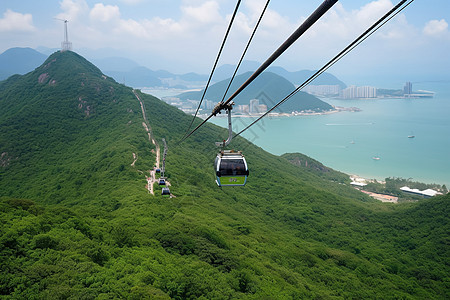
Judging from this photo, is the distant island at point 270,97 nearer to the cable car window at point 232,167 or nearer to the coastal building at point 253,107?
the coastal building at point 253,107

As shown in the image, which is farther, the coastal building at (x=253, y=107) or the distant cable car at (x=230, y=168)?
the coastal building at (x=253, y=107)

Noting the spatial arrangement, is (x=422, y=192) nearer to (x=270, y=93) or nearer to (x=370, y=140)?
(x=370, y=140)

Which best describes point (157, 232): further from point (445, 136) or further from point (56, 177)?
point (445, 136)

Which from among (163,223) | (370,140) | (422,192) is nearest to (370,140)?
(370,140)

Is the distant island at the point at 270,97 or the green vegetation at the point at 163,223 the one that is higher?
the distant island at the point at 270,97

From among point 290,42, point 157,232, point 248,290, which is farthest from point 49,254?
point 290,42

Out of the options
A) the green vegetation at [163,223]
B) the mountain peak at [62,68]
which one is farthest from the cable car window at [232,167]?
the mountain peak at [62,68]
